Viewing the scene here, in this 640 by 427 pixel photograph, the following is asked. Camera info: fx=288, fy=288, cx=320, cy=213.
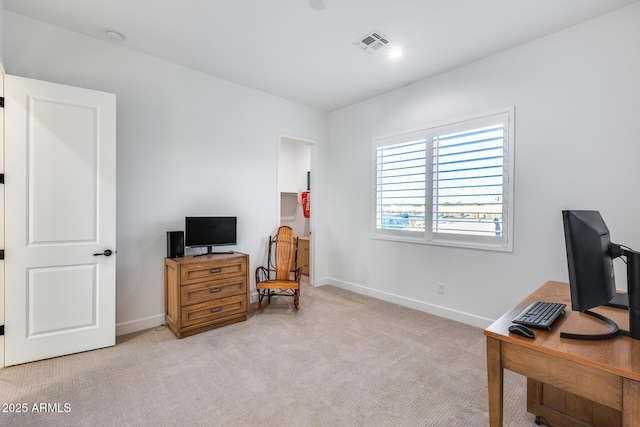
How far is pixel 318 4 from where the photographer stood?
2.35m

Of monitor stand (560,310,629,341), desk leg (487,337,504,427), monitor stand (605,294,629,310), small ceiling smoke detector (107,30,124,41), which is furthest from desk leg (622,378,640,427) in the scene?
small ceiling smoke detector (107,30,124,41)

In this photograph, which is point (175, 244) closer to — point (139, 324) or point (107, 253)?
point (107, 253)

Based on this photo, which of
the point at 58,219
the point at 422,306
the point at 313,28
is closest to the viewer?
the point at 58,219

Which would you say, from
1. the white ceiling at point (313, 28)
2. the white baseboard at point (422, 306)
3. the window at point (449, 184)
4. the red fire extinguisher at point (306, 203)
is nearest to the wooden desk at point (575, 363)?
the window at point (449, 184)

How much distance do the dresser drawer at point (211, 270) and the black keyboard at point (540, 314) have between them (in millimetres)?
2746

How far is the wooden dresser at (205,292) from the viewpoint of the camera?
2.97 m

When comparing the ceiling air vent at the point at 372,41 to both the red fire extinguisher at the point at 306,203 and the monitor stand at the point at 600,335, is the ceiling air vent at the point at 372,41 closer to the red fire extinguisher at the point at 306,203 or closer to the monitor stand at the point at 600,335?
the monitor stand at the point at 600,335

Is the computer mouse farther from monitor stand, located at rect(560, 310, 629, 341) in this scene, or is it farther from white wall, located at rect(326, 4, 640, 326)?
white wall, located at rect(326, 4, 640, 326)

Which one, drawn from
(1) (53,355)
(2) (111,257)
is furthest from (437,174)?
(1) (53,355)

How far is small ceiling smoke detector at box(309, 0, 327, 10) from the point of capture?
7.61 feet

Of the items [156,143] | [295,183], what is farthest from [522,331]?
[295,183]

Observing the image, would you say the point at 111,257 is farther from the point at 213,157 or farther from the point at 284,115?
the point at 284,115

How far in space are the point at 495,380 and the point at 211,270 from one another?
107 inches

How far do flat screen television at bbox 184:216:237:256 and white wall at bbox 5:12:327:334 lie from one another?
22 centimetres
